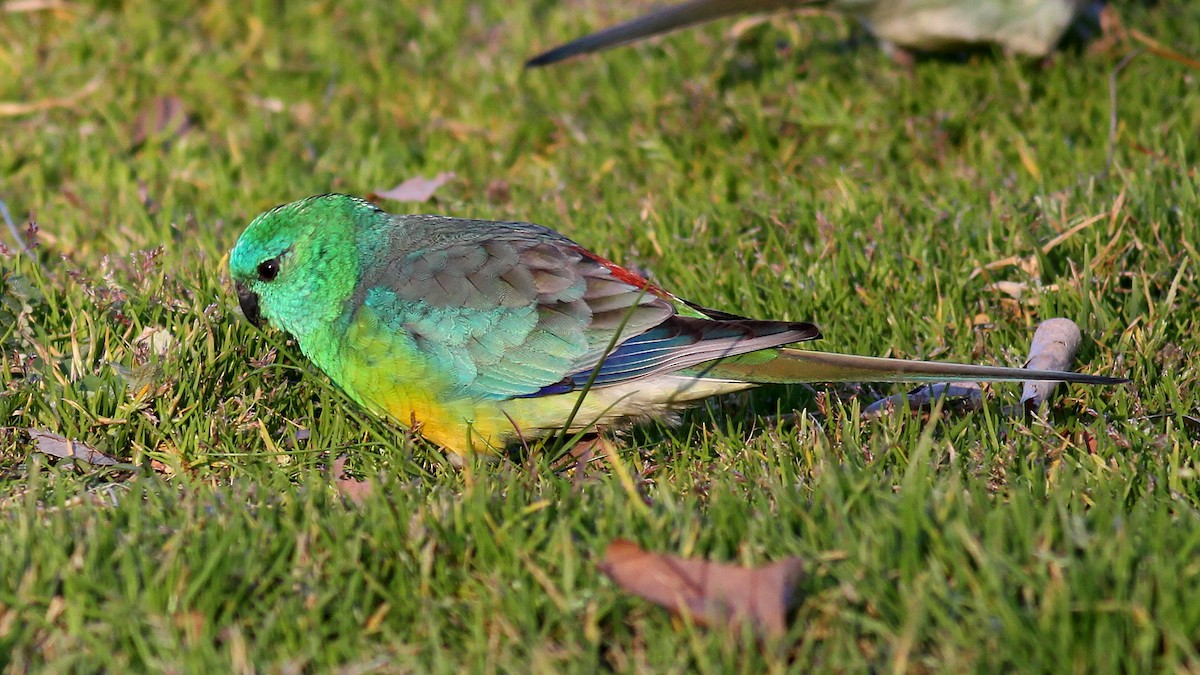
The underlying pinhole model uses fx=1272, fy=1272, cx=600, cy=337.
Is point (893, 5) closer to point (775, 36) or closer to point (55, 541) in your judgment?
point (775, 36)

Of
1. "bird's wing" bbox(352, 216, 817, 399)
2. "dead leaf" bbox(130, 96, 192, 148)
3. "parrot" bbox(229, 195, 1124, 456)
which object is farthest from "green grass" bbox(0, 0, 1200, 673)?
"bird's wing" bbox(352, 216, 817, 399)

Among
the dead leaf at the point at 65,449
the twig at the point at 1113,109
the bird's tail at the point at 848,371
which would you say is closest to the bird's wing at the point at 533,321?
the bird's tail at the point at 848,371

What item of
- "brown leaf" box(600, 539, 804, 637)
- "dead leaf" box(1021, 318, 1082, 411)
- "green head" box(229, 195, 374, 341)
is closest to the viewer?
"brown leaf" box(600, 539, 804, 637)

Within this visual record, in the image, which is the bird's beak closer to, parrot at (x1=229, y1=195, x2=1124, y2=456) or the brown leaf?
parrot at (x1=229, y1=195, x2=1124, y2=456)

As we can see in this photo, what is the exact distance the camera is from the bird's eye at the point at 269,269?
4023mm

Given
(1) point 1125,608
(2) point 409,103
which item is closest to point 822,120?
(2) point 409,103

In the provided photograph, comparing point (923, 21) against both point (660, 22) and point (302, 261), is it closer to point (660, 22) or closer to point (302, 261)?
point (660, 22)

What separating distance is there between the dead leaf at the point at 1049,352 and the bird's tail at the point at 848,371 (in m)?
0.33

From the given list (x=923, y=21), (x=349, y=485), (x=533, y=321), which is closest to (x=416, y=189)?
(x=533, y=321)

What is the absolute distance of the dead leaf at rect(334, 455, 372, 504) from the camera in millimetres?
3292

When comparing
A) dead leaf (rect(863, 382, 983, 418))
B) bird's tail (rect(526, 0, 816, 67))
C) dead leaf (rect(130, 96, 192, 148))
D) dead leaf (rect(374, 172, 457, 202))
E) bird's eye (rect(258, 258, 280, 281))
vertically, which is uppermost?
bird's tail (rect(526, 0, 816, 67))

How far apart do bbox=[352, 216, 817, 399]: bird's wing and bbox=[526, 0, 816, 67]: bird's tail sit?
2059mm

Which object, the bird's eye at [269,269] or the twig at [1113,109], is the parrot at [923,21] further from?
the bird's eye at [269,269]

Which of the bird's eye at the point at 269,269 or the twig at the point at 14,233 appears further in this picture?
the twig at the point at 14,233
